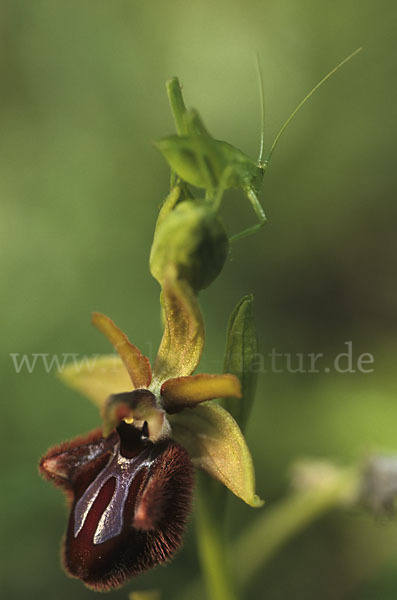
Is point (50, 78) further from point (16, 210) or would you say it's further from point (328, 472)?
point (328, 472)

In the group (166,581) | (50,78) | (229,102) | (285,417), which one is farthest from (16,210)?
(166,581)

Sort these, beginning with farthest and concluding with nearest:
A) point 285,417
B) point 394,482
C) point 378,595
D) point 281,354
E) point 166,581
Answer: point 281,354 < point 285,417 < point 166,581 < point 378,595 < point 394,482

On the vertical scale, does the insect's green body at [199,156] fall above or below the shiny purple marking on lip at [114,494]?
above

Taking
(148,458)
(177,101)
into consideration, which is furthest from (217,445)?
(177,101)

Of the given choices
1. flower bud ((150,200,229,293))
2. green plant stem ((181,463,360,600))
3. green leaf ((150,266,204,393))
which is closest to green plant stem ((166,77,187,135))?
flower bud ((150,200,229,293))

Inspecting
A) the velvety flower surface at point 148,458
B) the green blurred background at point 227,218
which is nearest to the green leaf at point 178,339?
the velvety flower surface at point 148,458

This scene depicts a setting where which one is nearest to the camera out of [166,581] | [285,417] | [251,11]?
[166,581]

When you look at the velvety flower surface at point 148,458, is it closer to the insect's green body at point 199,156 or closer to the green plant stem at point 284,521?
the insect's green body at point 199,156
